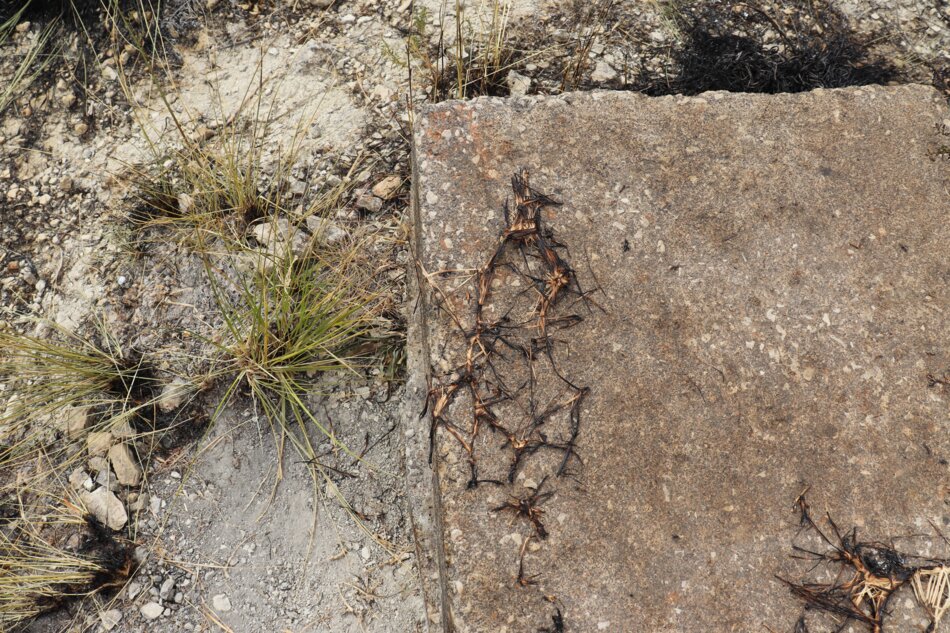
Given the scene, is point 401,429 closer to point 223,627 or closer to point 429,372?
point 429,372

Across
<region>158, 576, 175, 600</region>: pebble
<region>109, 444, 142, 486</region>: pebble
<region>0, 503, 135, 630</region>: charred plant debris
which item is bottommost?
<region>158, 576, 175, 600</region>: pebble

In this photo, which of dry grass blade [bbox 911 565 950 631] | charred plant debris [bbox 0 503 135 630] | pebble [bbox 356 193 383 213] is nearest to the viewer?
dry grass blade [bbox 911 565 950 631]

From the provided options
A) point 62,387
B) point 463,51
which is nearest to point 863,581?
point 463,51

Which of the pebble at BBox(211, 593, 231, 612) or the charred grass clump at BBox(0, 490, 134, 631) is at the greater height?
the charred grass clump at BBox(0, 490, 134, 631)

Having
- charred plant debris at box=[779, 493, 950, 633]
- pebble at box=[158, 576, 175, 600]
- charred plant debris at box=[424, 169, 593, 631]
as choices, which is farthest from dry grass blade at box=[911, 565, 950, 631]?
pebble at box=[158, 576, 175, 600]

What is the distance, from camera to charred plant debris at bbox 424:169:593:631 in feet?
4.81

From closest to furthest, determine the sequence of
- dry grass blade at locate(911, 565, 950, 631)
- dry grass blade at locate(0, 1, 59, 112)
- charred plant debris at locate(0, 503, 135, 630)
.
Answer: dry grass blade at locate(911, 565, 950, 631) → charred plant debris at locate(0, 503, 135, 630) → dry grass blade at locate(0, 1, 59, 112)

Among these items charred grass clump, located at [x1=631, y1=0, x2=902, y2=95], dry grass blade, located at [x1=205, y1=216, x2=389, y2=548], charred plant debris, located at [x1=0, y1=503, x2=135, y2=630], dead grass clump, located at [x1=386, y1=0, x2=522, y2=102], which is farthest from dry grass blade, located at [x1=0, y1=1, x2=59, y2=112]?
charred grass clump, located at [x1=631, y1=0, x2=902, y2=95]

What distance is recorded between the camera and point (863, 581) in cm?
142

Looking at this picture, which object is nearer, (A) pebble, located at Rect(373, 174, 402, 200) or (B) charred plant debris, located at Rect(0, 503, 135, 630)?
(B) charred plant debris, located at Rect(0, 503, 135, 630)

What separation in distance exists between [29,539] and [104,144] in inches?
53.0

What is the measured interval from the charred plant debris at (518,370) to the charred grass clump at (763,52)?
1005mm

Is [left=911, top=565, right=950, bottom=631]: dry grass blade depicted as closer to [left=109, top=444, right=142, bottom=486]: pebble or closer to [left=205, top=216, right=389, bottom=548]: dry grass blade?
[left=205, top=216, right=389, bottom=548]: dry grass blade

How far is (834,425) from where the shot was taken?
1.52 metres
